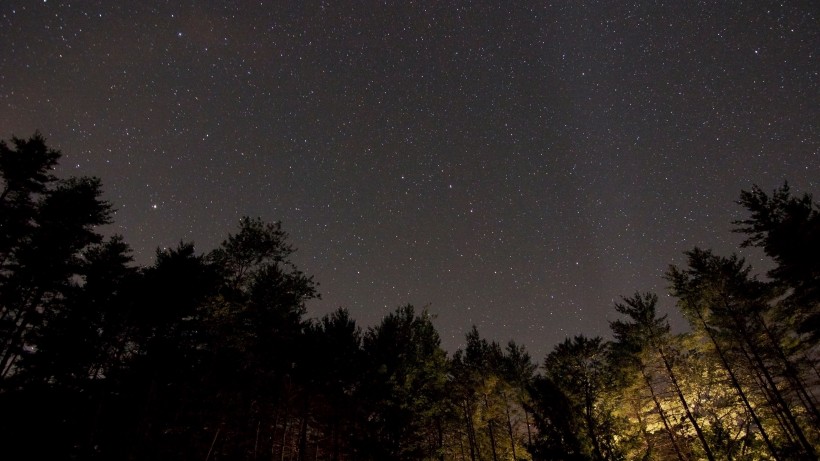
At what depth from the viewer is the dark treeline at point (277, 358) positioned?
19.2 metres

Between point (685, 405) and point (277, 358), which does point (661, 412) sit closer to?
point (685, 405)

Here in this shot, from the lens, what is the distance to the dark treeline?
19188 mm

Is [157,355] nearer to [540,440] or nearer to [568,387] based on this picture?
[540,440]

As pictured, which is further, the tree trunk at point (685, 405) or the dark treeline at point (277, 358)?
the tree trunk at point (685, 405)

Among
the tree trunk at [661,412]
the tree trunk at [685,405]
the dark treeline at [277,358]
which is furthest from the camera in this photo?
the tree trunk at [661,412]

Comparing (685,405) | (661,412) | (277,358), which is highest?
(277,358)

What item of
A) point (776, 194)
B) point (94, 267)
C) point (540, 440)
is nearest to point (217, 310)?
point (94, 267)

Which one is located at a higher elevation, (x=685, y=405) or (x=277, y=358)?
(x=277, y=358)

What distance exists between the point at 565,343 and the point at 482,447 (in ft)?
60.8

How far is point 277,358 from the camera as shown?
24.7 m

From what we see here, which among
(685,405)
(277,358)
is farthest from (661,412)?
(277,358)

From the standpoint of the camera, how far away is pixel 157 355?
71.3 feet

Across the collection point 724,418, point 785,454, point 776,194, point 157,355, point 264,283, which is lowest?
point 785,454

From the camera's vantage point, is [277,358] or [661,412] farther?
[661,412]
